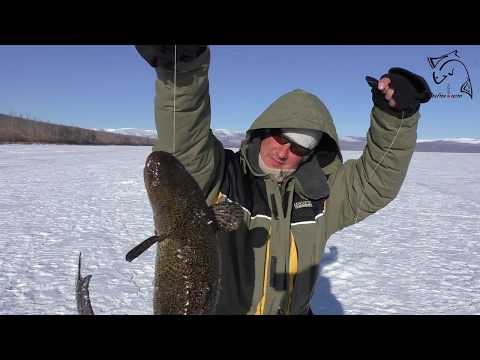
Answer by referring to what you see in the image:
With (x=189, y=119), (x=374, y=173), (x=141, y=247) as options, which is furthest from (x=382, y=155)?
(x=141, y=247)

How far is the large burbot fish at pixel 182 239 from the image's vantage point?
1525mm

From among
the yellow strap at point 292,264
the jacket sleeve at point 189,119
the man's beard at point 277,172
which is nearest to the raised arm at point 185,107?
the jacket sleeve at point 189,119

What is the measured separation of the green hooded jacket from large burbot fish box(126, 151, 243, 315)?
0.33 meters

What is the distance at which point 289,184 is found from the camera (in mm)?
2275

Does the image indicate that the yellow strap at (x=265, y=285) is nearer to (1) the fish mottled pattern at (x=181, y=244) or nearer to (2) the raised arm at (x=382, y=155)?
(2) the raised arm at (x=382, y=155)

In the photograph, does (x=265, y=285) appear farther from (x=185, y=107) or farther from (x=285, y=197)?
(x=185, y=107)

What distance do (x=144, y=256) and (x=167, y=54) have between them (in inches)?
184

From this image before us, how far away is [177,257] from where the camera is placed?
155cm

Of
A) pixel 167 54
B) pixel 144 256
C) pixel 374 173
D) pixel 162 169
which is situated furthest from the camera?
pixel 144 256

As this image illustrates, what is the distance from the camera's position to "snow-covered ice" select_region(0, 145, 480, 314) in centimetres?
429

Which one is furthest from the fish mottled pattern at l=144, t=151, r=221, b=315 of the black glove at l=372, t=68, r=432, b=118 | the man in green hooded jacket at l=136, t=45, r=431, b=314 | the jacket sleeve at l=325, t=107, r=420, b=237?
the black glove at l=372, t=68, r=432, b=118
